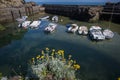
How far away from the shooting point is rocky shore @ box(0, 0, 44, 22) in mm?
42781

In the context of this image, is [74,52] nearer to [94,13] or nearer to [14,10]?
[94,13]

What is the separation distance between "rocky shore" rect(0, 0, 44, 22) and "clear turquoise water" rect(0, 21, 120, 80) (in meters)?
13.4

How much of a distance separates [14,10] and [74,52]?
88.7 feet

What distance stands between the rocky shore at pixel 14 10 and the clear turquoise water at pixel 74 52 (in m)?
13.4

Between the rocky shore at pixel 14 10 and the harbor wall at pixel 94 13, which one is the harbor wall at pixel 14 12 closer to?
the rocky shore at pixel 14 10

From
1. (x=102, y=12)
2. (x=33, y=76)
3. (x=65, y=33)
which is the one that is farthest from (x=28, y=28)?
(x=33, y=76)

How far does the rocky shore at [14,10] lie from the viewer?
4278 cm

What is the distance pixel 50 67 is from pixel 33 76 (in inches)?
58.2

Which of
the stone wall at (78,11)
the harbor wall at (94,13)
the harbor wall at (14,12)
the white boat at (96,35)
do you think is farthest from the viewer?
the harbor wall at (14,12)

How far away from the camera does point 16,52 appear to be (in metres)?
23.6

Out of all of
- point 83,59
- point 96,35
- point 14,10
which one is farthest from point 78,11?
point 83,59

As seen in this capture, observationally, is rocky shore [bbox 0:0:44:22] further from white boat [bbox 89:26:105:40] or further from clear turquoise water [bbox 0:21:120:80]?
white boat [bbox 89:26:105:40]

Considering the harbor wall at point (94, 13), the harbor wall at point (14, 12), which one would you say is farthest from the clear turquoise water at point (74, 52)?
the harbor wall at point (14, 12)

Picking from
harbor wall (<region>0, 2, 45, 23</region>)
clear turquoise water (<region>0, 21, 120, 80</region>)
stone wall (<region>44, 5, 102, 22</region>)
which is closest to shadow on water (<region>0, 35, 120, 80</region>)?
clear turquoise water (<region>0, 21, 120, 80</region>)
